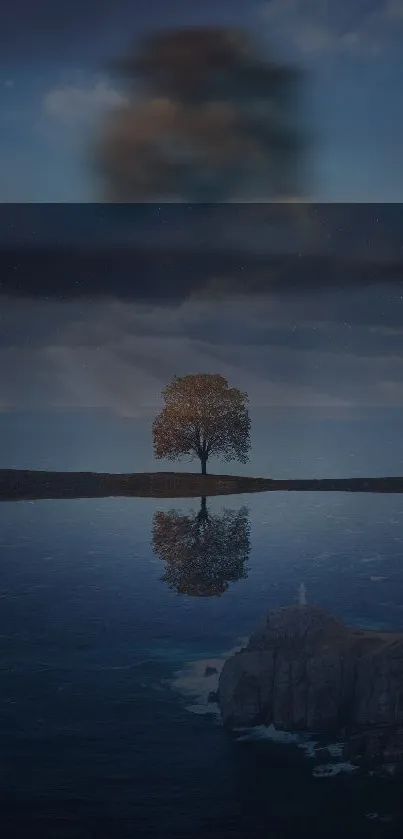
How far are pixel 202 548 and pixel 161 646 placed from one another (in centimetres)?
65

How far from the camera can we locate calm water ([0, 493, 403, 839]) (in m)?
3.56

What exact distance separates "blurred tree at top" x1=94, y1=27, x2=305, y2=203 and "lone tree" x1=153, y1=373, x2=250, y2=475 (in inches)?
48.1

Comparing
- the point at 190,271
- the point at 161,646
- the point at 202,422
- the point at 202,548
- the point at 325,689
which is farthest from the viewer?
the point at 190,271

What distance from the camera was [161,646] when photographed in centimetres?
420

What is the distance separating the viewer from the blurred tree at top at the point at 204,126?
15.7 feet

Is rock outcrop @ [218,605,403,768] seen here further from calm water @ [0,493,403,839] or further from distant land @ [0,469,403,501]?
distant land @ [0,469,403,501]

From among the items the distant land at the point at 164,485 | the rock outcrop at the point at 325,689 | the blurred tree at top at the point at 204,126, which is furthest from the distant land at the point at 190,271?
the rock outcrop at the point at 325,689

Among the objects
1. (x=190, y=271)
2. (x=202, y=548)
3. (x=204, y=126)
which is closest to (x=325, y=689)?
(x=202, y=548)

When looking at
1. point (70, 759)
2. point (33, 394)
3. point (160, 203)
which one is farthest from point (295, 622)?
point (160, 203)

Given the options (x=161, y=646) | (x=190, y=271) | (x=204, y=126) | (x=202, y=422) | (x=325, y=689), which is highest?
(x=204, y=126)

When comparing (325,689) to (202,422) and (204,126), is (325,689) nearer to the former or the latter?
(202,422)

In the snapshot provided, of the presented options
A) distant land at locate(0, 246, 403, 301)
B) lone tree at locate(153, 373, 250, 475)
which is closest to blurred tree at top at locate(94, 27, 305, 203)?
distant land at locate(0, 246, 403, 301)

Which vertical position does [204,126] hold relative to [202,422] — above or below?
above

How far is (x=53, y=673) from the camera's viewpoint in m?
4.08
